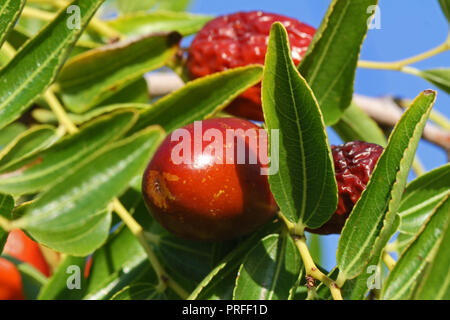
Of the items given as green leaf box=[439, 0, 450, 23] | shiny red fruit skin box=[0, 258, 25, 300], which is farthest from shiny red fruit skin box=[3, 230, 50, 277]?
green leaf box=[439, 0, 450, 23]

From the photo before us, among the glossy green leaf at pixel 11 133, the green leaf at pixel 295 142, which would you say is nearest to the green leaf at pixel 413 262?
the green leaf at pixel 295 142

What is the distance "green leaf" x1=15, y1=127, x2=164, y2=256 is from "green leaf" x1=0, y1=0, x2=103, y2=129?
388 millimetres

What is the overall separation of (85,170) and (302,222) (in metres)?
0.49

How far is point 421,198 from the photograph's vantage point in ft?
5.11

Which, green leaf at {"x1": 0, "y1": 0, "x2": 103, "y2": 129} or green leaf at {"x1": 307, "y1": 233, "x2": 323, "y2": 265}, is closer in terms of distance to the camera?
green leaf at {"x1": 0, "y1": 0, "x2": 103, "y2": 129}

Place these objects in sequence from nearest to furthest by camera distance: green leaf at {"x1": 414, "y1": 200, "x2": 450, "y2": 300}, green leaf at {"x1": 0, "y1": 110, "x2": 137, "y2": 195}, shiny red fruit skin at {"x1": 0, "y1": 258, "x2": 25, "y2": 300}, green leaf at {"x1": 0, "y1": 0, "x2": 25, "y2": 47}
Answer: green leaf at {"x1": 414, "y1": 200, "x2": 450, "y2": 300} < green leaf at {"x1": 0, "y1": 110, "x2": 137, "y2": 195} < green leaf at {"x1": 0, "y1": 0, "x2": 25, "y2": 47} < shiny red fruit skin at {"x1": 0, "y1": 258, "x2": 25, "y2": 300}

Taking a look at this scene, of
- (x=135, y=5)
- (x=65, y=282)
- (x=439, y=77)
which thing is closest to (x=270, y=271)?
(x=65, y=282)

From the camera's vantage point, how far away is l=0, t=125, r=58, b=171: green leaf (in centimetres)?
145

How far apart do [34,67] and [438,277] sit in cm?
94

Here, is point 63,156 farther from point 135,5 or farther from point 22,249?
point 135,5

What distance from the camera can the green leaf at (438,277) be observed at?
0.94 m

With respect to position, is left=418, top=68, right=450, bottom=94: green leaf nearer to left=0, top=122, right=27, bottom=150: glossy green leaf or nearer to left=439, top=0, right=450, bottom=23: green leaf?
left=439, top=0, right=450, bottom=23: green leaf

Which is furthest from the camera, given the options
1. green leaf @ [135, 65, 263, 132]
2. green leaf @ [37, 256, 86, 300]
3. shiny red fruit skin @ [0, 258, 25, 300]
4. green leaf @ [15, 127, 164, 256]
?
shiny red fruit skin @ [0, 258, 25, 300]

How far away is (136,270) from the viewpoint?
1683mm
